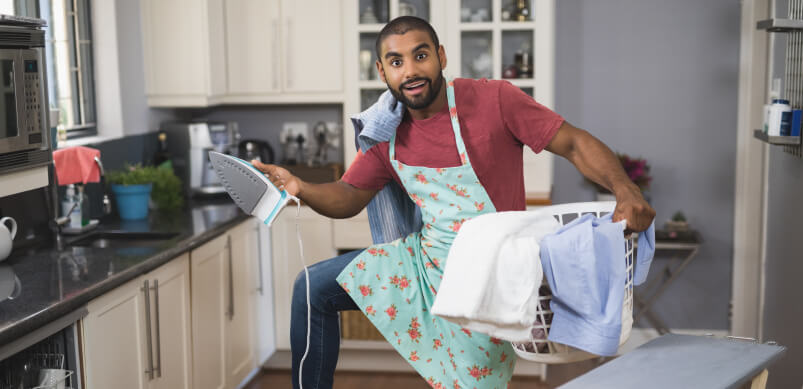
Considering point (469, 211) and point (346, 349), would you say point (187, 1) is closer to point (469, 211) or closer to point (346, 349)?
point (346, 349)

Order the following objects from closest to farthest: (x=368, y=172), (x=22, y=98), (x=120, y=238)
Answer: (x=368, y=172) → (x=22, y=98) → (x=120, y=238)

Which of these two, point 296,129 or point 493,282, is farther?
point 296,129

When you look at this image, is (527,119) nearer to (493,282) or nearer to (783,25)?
(493,282)

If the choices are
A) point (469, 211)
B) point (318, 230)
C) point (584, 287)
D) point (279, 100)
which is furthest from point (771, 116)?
point (279, 100)

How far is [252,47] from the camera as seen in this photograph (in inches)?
172

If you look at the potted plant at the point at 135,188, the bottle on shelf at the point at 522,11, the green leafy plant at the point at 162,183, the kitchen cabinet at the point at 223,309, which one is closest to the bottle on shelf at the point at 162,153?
the green leafy plant at the point at 162,183

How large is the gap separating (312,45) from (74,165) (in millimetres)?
1554

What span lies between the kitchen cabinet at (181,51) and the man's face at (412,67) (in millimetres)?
2268

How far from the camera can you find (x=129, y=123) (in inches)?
161

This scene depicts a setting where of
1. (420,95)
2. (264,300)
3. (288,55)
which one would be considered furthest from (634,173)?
(420,95)

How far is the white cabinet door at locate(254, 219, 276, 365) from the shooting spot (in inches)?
161

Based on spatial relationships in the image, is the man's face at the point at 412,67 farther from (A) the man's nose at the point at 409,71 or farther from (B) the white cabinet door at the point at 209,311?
(B) the white cabinet door at the point at 209,311

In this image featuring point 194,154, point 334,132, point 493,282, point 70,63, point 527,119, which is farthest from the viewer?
point 334,132

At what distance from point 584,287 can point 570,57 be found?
300cm
